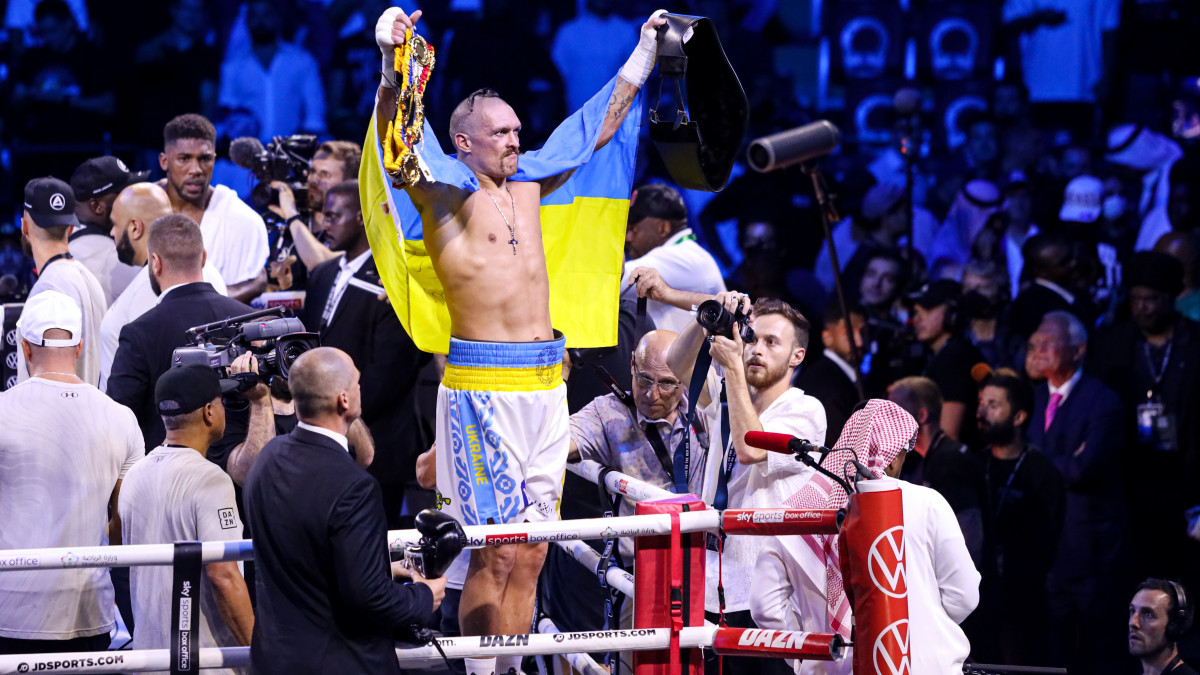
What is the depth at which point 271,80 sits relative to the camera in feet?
34.2

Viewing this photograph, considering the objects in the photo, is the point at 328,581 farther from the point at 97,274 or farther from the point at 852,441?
the point at 97,274

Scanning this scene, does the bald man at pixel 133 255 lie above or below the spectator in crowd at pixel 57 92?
below

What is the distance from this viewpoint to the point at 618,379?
211 inches

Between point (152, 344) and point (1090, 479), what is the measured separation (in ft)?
14.3

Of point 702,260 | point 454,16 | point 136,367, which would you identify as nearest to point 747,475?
point 702,260

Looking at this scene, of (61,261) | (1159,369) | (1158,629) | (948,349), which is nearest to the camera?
(1158,629)

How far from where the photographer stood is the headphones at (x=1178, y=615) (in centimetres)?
483

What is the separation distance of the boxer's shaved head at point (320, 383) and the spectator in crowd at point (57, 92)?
7.55 m

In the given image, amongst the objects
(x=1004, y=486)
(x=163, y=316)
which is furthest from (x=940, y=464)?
(x=163, y=316)

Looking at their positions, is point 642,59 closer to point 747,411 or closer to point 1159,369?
point 747,411

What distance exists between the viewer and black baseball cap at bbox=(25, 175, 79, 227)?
214 inches

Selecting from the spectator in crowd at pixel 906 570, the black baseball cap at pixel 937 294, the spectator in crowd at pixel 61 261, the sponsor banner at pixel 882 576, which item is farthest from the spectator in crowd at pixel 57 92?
the sponsor banner at pixel 882 576

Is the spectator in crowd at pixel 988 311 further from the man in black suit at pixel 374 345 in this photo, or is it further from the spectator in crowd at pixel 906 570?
the spectator in crowd at pixel 906 570

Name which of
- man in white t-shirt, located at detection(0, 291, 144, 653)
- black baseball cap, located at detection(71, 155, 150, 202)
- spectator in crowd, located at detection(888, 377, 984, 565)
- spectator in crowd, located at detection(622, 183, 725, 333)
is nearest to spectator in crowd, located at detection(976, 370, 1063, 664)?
spectator in crowd, located at detection(888, 377, 984, 565)
